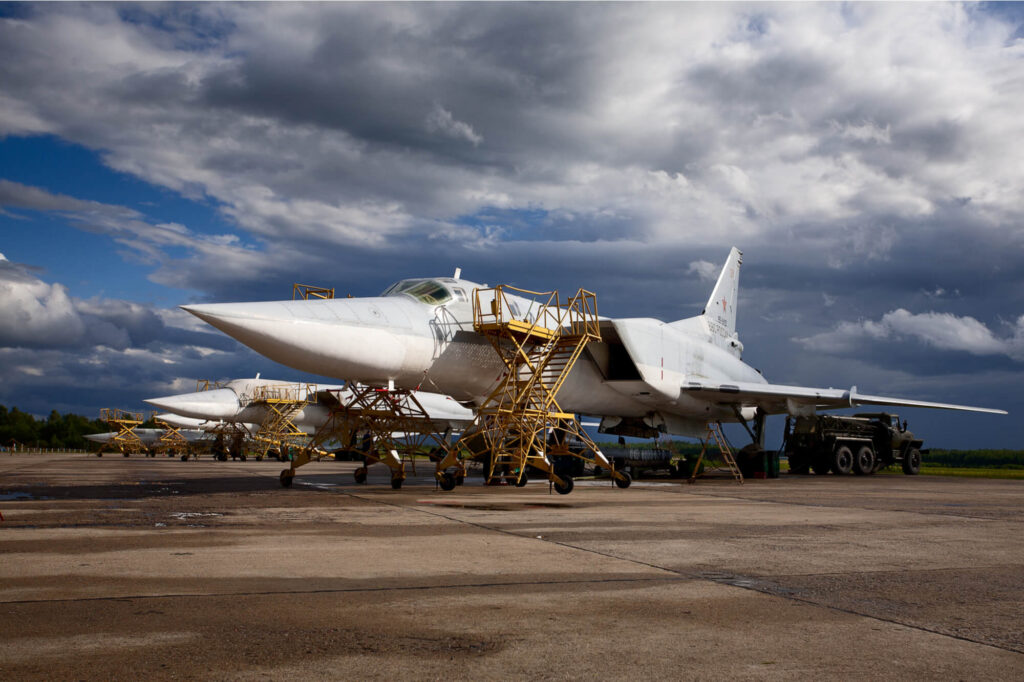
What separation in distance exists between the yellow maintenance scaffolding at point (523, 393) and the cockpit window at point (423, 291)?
0.60 metres

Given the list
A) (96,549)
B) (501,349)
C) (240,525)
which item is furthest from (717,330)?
(96,549)

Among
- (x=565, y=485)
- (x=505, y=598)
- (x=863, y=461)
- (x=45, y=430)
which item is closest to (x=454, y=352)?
(x=565, y=485)

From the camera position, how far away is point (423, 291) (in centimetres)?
1230

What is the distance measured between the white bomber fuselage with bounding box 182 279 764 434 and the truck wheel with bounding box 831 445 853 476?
4.18 m

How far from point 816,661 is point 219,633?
2.29 meters

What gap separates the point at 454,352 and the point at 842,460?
49.7 ft

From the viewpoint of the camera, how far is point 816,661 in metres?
2.76

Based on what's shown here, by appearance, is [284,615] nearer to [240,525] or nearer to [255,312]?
[240,525]

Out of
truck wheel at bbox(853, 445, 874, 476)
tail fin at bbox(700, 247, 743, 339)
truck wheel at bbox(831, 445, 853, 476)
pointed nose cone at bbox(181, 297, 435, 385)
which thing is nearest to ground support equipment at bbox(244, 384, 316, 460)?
tail fin at bbox(700, 247, 743, 339)

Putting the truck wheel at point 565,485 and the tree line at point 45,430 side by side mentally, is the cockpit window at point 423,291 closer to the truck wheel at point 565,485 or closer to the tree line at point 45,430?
the truck wheel at point 565,485

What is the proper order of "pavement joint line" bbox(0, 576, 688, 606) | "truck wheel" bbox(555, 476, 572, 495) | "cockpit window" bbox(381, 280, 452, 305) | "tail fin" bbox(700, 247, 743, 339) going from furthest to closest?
1. "tail fin" bbox(700, 247, 743, 339)
2. "cockpit window" bbox(381, 280, 452, 305)
3. "truck wheel" bbox(555, 476, 572, 495)
4. "pavement joint line" bbox(0, 576, 688, 606)

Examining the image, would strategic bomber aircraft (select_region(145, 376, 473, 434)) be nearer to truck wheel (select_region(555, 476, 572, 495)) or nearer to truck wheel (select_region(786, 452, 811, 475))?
truck wheel (select_region(786, 452, 811, 475))

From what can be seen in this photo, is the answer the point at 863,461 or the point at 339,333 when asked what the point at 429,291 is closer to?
the point at 339,333

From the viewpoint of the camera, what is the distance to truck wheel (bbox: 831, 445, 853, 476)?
22.3m
